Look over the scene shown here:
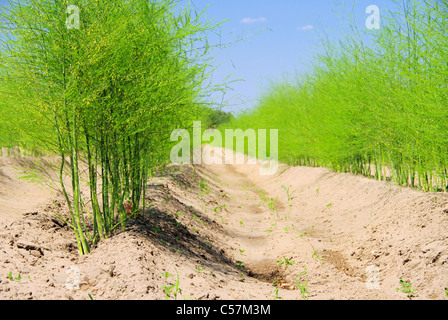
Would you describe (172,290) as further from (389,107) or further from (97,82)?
(389,107)

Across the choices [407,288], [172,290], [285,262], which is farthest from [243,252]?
[172,290]

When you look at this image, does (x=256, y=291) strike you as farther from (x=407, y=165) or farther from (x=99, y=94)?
(x=407, y=165)

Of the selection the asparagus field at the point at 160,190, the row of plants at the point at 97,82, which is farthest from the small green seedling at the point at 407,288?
the row of plants at the point at 97,82

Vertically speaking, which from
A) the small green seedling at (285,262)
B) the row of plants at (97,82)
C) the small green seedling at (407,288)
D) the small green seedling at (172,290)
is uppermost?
the row of plants at (97,82)

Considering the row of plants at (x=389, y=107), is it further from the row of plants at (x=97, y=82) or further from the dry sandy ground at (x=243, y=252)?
the row of plants at (x=97, y=82)

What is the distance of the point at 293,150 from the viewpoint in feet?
40.2

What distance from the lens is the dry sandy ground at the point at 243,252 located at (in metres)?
3.17

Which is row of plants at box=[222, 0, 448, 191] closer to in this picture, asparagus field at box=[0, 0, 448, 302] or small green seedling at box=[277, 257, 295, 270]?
asparagus field at box=[0, 0, 448, 302]

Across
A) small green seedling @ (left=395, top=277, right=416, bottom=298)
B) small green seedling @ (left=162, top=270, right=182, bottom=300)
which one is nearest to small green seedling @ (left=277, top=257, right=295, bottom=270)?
small green seedling @ (left=395, top=277, right=416, bottom=298)

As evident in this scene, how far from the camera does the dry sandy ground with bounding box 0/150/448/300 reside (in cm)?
317

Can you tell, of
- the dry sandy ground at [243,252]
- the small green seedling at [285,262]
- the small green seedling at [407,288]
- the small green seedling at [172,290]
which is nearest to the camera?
the small green seedling at [172,290]

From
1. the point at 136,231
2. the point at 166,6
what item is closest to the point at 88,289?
the point at 136,231

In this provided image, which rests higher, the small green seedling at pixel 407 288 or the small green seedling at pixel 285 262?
the small green seedling at pixel 407 288
